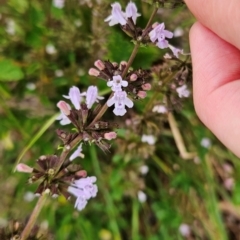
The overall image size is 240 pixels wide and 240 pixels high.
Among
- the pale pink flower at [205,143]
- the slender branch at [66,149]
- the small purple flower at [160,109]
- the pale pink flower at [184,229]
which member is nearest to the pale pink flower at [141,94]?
the slender branch at [66,149]

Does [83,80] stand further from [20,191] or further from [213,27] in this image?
[213,27]

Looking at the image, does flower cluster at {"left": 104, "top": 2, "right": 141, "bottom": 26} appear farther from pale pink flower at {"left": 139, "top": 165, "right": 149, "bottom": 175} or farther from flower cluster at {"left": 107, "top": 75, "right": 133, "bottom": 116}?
pale pink flower at {"left": 139, "top": 165, "right": 149, "bottom": 175}

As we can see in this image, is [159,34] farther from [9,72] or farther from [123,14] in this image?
[9,72]

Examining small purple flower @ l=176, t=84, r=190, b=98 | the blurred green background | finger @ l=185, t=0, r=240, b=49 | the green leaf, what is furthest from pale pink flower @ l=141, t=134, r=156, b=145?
finger @ l=185, t=0, r=240, b=49

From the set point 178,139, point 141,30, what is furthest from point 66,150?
point 178,139

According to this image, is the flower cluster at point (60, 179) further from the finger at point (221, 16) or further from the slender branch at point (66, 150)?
the finger at point (221, 16)
